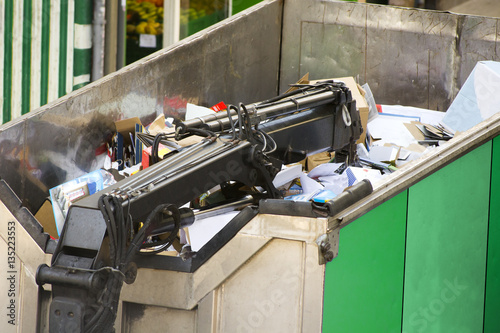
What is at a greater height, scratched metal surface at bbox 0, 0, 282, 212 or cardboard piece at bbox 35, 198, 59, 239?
scratched metal surface at bbox 0, 0, 282, 212

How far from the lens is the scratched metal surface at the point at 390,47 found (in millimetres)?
4805

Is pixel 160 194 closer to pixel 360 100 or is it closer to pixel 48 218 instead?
pixel 48 218

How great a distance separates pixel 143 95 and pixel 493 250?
1870mm

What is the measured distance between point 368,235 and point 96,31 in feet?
12.7

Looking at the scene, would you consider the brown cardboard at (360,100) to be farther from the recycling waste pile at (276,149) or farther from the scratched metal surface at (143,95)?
the scratched metal surface at (143,95)

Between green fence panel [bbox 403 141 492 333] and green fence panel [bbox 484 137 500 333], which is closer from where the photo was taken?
green fence panel [bbox 403 141 492 333]

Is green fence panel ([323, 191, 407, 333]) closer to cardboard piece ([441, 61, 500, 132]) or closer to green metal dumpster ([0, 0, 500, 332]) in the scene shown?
green metal dumpster ([0, 0, 500, 332])

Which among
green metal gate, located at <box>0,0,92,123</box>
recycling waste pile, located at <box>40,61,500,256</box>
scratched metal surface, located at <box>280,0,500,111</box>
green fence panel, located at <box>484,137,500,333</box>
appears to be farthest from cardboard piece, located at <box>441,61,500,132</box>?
green metal gate, located at <box>0,0,92,123</box>

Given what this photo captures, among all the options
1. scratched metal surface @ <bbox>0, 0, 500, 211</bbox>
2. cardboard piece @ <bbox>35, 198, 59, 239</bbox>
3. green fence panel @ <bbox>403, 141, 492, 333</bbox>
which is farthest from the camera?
scratched metal surface @ <bbox>0, 0, 500, 211</bbox>

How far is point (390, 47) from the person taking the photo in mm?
4863

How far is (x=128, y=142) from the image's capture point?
372cm

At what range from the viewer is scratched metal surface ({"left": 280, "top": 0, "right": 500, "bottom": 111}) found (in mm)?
4805

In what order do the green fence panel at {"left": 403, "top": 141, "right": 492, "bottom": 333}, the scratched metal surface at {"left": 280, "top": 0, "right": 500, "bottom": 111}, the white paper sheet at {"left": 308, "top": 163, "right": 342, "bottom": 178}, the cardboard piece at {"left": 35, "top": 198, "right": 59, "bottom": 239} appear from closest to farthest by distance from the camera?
the green fence panel at {"left": 403, "top": 141, "right": 492, "bottom": 333}, the cardboard piece at {"left": 35, "top": 198, "right": 59, "bottom": 239}, the white paper sheet at {"left": 308, "top": 163, "right": 342, "bottom": 178}, the scratched metal surface at {"left": 280, "top": 0, "right": 500, "bottom": 111}

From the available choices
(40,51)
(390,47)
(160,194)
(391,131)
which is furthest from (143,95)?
(40,51)
